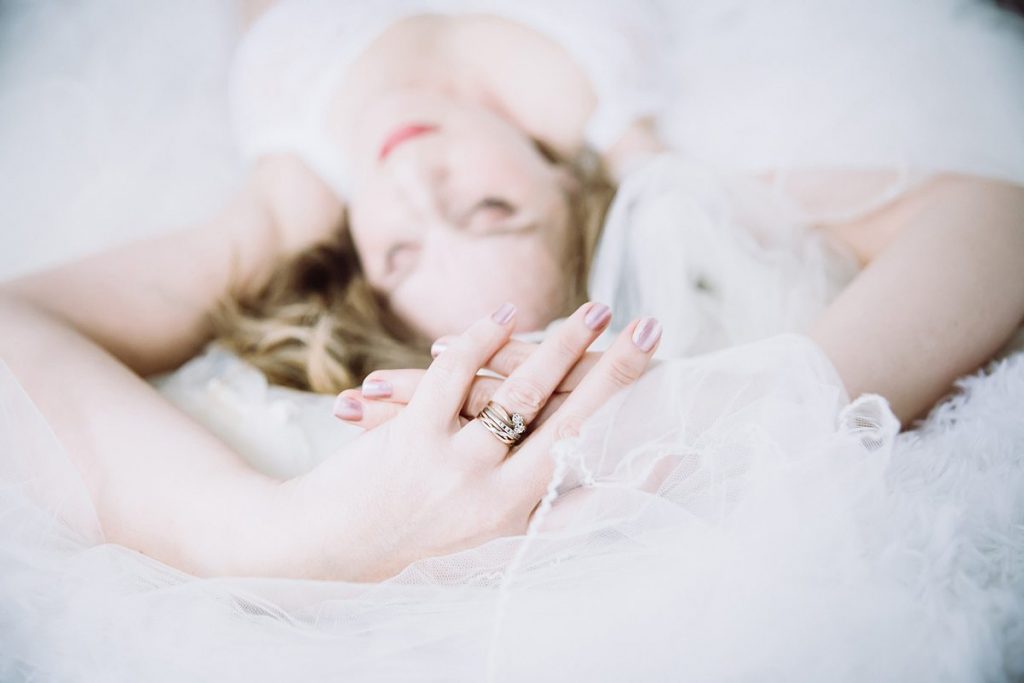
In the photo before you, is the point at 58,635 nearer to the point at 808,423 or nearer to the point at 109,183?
the point at 808,423

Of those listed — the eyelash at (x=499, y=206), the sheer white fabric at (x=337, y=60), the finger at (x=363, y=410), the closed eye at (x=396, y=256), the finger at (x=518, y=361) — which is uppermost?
the sheer white fabric at (x=337, y=60)

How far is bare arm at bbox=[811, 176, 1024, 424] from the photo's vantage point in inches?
36.8

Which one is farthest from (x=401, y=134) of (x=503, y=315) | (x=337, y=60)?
(x=503, y=315)

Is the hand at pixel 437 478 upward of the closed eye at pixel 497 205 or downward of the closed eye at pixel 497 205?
downward

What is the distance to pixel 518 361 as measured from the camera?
3.01ft

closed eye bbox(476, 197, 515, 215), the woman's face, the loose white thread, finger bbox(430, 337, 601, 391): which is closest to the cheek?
the woman's face

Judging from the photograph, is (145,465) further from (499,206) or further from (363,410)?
(499,206)

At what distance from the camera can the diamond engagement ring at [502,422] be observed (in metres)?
0.79

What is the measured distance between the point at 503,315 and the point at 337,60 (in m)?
1.27

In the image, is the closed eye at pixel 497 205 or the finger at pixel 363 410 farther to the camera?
the closed eye at pixel 497 205

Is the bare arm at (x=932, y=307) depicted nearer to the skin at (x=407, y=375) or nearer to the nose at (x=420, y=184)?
the skin at (x=407, y=375)

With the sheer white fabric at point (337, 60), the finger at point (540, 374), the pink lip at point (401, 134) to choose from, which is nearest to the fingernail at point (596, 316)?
the finger at point (540, 374)

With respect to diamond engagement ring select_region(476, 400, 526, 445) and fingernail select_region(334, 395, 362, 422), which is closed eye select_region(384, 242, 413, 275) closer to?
fingernail select_region(334, 395, 362, 422)

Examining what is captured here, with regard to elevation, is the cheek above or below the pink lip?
below
